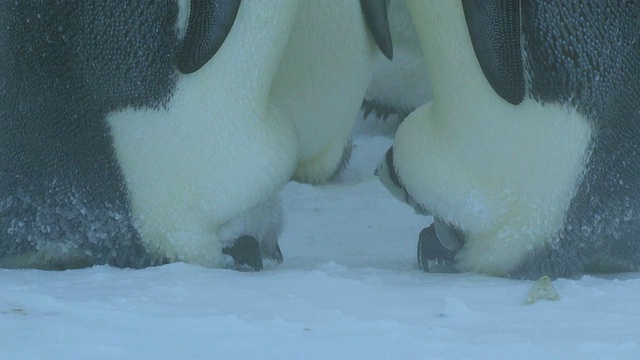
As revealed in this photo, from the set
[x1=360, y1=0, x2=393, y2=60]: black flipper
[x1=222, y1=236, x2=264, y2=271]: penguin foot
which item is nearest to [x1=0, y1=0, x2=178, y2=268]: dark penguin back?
[x1=222, y1=236, x2=264, y2=271]: penguin foot

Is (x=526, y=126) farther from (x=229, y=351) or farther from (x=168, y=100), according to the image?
(x=229, y=351)

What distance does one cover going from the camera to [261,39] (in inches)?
72.7

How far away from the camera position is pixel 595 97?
5.87 feet

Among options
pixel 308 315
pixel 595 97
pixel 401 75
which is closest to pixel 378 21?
pixel 595 97

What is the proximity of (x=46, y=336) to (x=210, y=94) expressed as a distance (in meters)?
0.60

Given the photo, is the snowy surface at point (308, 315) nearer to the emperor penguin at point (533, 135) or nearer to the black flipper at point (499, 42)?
the emperor penguin at point (533, 135)

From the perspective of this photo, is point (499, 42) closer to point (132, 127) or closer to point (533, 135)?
point (533, 135)

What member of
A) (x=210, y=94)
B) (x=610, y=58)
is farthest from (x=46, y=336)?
(x=610, y=58)

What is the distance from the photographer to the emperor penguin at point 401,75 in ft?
10.6

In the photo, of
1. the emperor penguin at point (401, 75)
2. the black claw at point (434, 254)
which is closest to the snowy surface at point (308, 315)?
the black claw at point (434, 254)

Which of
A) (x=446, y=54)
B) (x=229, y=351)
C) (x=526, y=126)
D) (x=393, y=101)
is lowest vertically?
(x=229, y=351)

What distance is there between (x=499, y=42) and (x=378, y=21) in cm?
67

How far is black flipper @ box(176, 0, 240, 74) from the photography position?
5.86 feet

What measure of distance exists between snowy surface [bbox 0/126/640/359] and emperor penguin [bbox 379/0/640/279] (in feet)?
0.21
